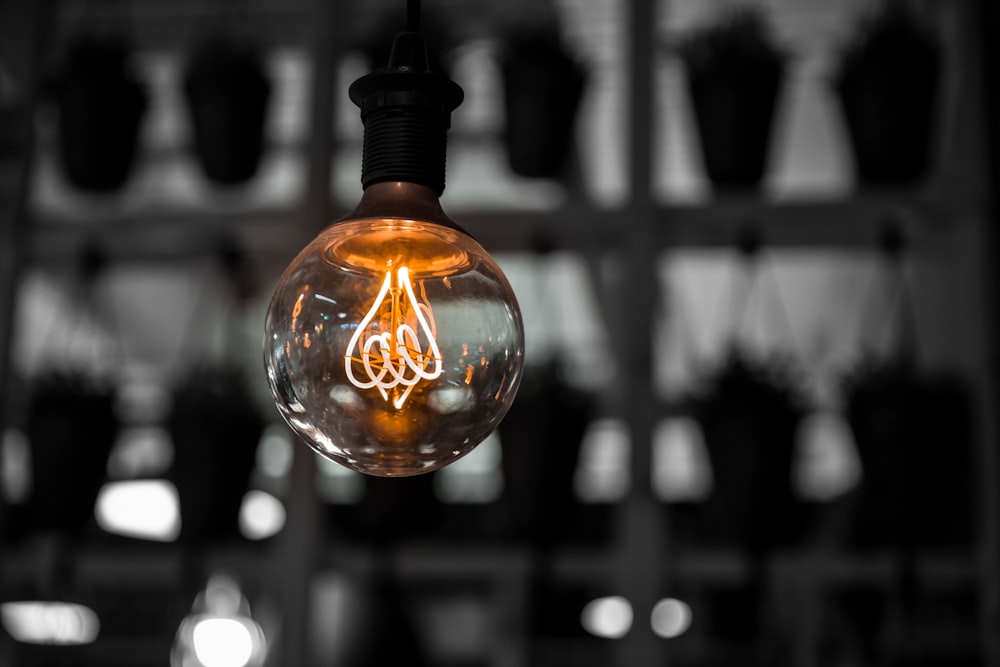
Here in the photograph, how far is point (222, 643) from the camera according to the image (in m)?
5.36

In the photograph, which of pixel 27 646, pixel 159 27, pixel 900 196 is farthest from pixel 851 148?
pixel 159 27

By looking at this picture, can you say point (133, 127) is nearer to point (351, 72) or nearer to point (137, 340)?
point (351, 72)

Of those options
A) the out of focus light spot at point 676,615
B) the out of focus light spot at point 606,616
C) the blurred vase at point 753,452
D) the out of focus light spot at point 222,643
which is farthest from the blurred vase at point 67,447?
the out of focus light spot at point 606,616

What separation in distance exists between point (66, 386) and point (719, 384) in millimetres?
943

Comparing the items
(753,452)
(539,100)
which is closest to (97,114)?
(539,100)

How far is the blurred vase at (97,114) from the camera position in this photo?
179 centimetres

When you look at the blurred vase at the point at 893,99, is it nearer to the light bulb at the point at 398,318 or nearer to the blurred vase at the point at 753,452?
the blurred vase at the point at 753,452

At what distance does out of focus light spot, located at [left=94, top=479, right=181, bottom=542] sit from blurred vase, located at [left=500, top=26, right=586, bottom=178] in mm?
2816

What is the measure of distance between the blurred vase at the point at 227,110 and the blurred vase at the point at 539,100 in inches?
15.4

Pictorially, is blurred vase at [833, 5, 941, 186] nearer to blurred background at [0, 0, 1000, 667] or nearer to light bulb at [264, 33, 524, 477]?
blurred background at [0, 0, 1000, 667]

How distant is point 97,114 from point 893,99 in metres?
1.18

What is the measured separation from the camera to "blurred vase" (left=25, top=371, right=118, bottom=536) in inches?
65.8

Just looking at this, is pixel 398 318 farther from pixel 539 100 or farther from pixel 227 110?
pixel 227 110

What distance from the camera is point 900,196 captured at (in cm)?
164
